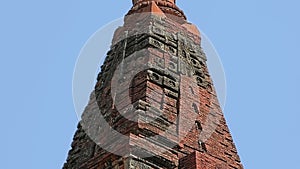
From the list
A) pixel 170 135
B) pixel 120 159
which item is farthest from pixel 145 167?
pixel 170 135

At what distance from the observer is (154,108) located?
13.8 m

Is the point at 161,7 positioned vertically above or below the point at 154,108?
above

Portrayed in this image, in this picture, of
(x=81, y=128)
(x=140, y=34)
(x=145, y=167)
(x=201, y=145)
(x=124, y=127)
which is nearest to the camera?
(x=145, y=167)

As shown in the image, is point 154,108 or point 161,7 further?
point 161,7

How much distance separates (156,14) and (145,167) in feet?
17.8

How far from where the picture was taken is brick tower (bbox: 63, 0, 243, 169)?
12.9 m

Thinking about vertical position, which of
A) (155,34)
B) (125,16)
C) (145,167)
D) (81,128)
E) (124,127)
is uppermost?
(125,16)

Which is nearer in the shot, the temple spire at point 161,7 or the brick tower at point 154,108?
the brick tower at point 154,108

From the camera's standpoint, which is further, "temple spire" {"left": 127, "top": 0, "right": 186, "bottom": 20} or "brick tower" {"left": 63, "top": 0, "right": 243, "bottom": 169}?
"temple spire" {"left": 127, "top": 0, "right": 186, "bottom": 20}

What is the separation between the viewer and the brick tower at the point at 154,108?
12.9 meters

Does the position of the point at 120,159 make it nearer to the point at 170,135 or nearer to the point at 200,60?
the point at 170,135

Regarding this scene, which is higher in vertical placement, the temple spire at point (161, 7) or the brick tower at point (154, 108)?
the temple spire at point (161, 7)

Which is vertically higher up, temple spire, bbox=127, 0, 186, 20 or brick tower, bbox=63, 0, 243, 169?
temple spire, bbox=127, 0, 186, 20

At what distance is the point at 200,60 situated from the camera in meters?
16.8
